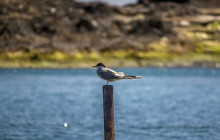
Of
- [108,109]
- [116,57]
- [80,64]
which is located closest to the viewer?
[108,109]

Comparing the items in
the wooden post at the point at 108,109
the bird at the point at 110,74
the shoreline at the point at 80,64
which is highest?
the shoreline at the point at 80,64

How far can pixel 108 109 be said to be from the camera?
A: 15.9 metres

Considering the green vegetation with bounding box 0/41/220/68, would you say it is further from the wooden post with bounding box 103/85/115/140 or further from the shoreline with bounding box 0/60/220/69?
the wooden post with bounding box 103/85/115/140

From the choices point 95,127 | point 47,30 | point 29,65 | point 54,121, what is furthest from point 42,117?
point 47,30

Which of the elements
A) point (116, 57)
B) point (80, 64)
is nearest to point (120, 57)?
point (116, 57)

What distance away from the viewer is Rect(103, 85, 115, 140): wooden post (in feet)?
51.2

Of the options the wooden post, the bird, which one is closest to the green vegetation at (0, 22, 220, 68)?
the bird

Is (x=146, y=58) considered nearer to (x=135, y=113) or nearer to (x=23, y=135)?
(x=135, y=113)

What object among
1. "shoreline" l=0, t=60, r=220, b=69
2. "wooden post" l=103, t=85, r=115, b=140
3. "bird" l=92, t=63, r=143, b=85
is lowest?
"wooden post" l=103, t=85, r=115, b=140

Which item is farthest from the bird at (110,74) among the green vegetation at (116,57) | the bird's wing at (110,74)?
the green vegetation at (116,57)

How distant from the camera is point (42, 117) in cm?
3816

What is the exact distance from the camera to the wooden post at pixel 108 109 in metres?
15.6

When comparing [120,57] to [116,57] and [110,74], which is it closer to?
[116,57]

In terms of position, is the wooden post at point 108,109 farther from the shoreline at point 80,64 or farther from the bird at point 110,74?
the shoreline at point 80,64
